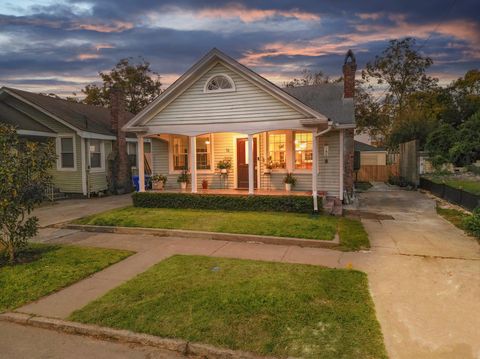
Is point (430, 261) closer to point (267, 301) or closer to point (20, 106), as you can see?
point (267, 301)

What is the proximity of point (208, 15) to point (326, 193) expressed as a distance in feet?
→ 31.4

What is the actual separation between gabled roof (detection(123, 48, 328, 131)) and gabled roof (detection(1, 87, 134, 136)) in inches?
198

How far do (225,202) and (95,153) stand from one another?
9743 mm

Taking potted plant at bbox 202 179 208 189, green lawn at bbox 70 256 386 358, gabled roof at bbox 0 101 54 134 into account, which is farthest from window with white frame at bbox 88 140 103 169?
green lawn at bbox 70 256 386 358

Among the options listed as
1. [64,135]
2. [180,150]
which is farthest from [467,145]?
[64,135]

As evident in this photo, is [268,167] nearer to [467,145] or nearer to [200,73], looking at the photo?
[200,73]

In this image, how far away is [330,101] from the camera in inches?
609

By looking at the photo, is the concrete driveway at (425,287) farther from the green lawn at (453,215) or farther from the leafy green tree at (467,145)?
the leafy green tree at (467,145)

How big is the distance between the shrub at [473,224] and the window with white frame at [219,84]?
8.94 m

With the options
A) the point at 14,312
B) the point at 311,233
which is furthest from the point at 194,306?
the point at 311,233

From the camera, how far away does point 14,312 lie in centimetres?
495

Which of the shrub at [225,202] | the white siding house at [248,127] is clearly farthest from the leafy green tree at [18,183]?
the white siding house at [248,127]

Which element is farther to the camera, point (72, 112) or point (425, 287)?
point (72, 112)

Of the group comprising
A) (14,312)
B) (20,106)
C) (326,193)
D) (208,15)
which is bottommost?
(14,312)
